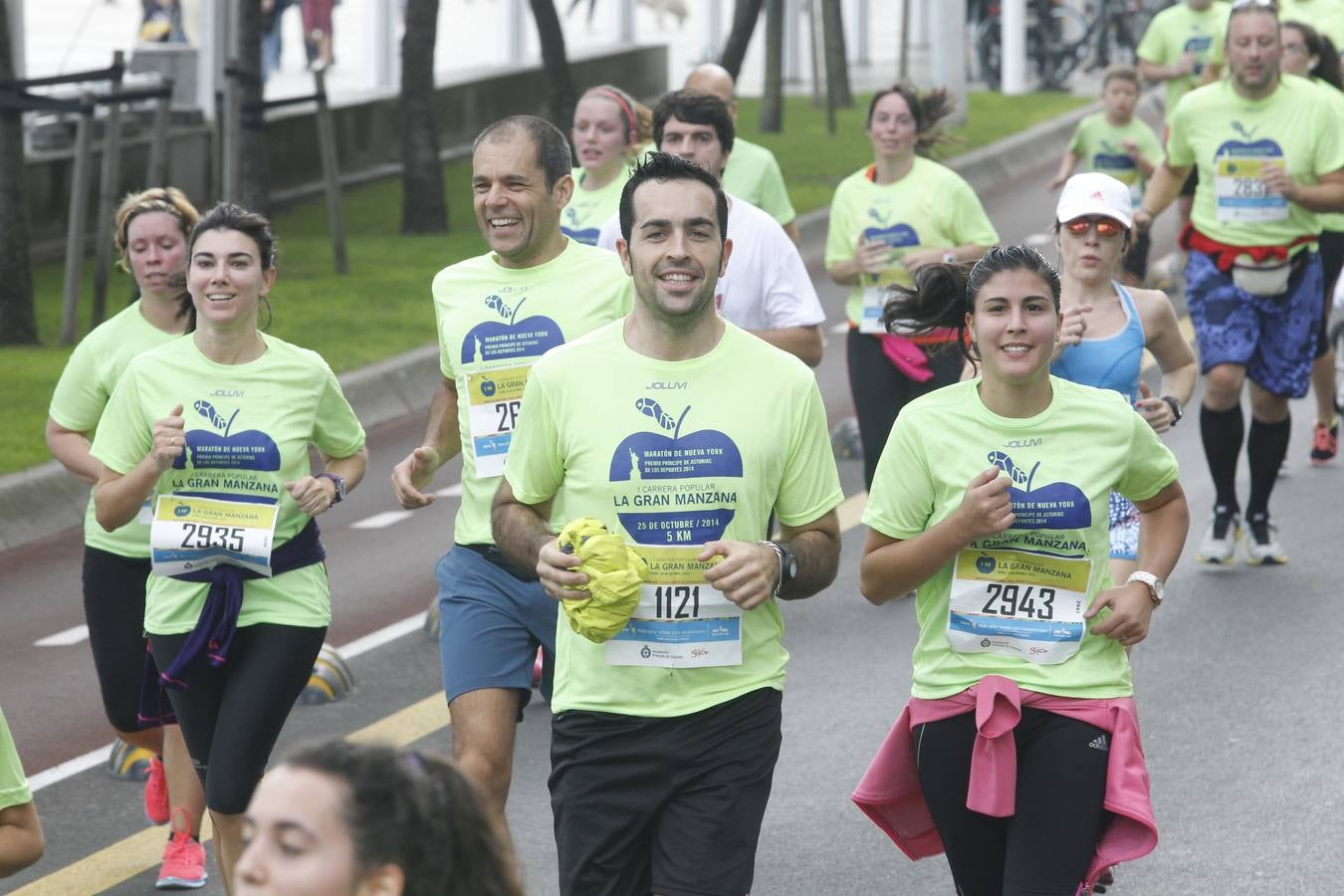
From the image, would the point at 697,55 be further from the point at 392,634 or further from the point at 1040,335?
the point at 1040,335

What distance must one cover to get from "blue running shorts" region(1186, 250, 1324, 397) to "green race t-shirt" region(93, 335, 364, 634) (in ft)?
16.1

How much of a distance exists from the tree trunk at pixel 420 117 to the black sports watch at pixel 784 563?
1513 cm

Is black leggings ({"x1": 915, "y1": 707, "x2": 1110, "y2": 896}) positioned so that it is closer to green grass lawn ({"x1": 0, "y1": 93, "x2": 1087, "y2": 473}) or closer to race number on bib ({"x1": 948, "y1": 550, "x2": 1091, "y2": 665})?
race number on bib ({"x1": 948, "y1": 550, "x2": 1091, "y2": 665})

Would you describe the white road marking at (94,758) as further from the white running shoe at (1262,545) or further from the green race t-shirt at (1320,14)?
the green race t-shirt at (1320,14)

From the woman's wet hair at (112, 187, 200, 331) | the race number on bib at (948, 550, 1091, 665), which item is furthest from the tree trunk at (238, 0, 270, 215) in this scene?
the race number on bib at (948, 550, 1091, 665)

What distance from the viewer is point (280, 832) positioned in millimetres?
2938

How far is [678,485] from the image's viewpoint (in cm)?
491

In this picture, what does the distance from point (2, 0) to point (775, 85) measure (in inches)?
481

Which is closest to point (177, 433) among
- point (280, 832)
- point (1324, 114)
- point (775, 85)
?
point (280, 832)

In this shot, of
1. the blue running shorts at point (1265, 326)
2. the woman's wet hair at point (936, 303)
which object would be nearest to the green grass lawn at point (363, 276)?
the blue running shorts at point (1265, 326)

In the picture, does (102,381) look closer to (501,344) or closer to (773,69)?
(501,344)

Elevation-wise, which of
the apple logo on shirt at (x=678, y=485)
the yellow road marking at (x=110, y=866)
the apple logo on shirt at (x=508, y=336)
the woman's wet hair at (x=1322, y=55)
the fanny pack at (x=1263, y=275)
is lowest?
the yellow road marking at (x=110, y=866)

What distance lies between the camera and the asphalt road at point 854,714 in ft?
22.2

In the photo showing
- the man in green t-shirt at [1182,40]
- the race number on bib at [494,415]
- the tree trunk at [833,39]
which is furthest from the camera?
the tree trunk at [833,39]
